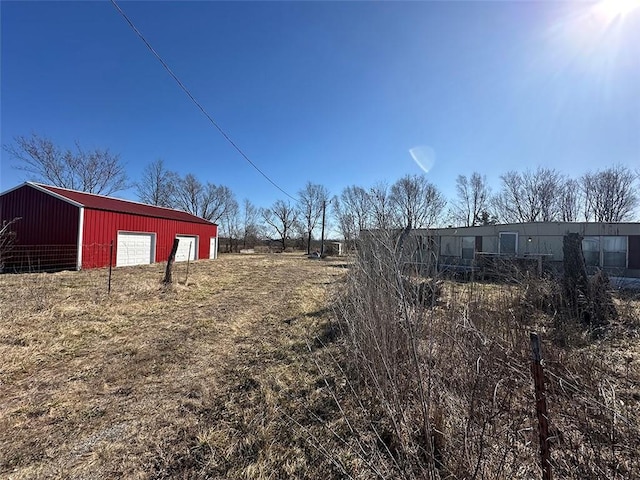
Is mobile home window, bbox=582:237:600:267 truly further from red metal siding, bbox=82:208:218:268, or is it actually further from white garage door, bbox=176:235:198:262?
red metal siding, bbox=82:208:218:268

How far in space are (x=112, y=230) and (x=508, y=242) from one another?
2067 centimetres

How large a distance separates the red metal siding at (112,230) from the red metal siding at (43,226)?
0.47 meters

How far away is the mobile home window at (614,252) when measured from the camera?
43.6ft

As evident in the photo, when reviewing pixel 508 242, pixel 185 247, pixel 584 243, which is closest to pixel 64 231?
pixel 185 247

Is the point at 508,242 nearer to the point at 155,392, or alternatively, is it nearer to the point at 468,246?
the point at 468,246

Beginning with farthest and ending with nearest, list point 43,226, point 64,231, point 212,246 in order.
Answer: point 212,246
point 43,226
point 64,231

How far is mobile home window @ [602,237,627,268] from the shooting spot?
43.6 ft

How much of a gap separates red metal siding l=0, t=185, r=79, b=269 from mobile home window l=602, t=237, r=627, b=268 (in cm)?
2397

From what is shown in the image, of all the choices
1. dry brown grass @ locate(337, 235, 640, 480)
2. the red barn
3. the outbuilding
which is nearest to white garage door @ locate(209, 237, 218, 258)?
the red barn

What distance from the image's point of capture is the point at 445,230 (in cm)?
1736

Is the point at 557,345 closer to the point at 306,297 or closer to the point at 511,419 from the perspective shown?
the point at 511,419

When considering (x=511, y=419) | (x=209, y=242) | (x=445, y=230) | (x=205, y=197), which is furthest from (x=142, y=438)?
(x=205, y=197)

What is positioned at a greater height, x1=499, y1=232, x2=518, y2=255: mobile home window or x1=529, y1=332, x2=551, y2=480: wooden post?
x1=499, y1=232, x2=518, y2=255: mobile home window

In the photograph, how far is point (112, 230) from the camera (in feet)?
47.5
